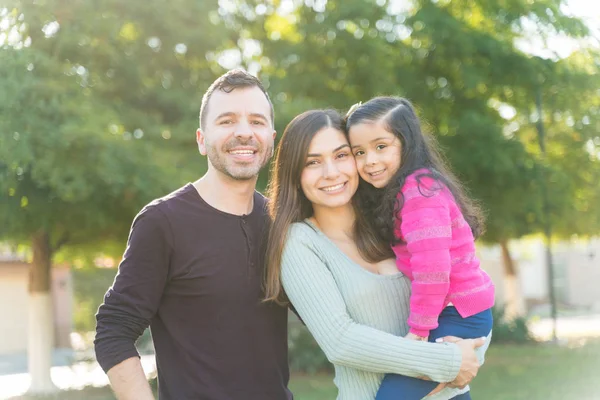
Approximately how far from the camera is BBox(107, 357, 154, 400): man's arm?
2.87 metres

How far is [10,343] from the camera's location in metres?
25.2

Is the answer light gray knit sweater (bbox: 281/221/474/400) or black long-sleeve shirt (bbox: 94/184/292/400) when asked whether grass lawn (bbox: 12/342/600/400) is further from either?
black long-sleeve shirt (bbox: 94/184/292/400)

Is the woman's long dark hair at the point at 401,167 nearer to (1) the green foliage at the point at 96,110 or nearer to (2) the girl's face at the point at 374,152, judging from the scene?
(2) the girl's face at the point at 374,152

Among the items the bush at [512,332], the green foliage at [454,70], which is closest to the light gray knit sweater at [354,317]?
the green foliage at [454,70]

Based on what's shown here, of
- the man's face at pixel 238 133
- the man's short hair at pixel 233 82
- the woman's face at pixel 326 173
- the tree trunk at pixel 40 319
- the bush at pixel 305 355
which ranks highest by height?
the man's short hair at pixel 233 82

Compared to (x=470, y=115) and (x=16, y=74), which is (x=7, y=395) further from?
(x=470, y=115)

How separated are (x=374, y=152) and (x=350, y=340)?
0.81 meters

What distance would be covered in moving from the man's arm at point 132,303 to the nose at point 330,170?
66 cm

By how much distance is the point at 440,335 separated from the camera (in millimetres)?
3090

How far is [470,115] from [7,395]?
31.6ft

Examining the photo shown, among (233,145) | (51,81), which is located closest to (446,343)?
(233,145)

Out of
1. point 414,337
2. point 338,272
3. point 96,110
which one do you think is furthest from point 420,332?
point 96,110

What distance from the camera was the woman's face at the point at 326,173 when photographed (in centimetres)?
316

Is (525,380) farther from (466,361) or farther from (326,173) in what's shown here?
(326,173)
